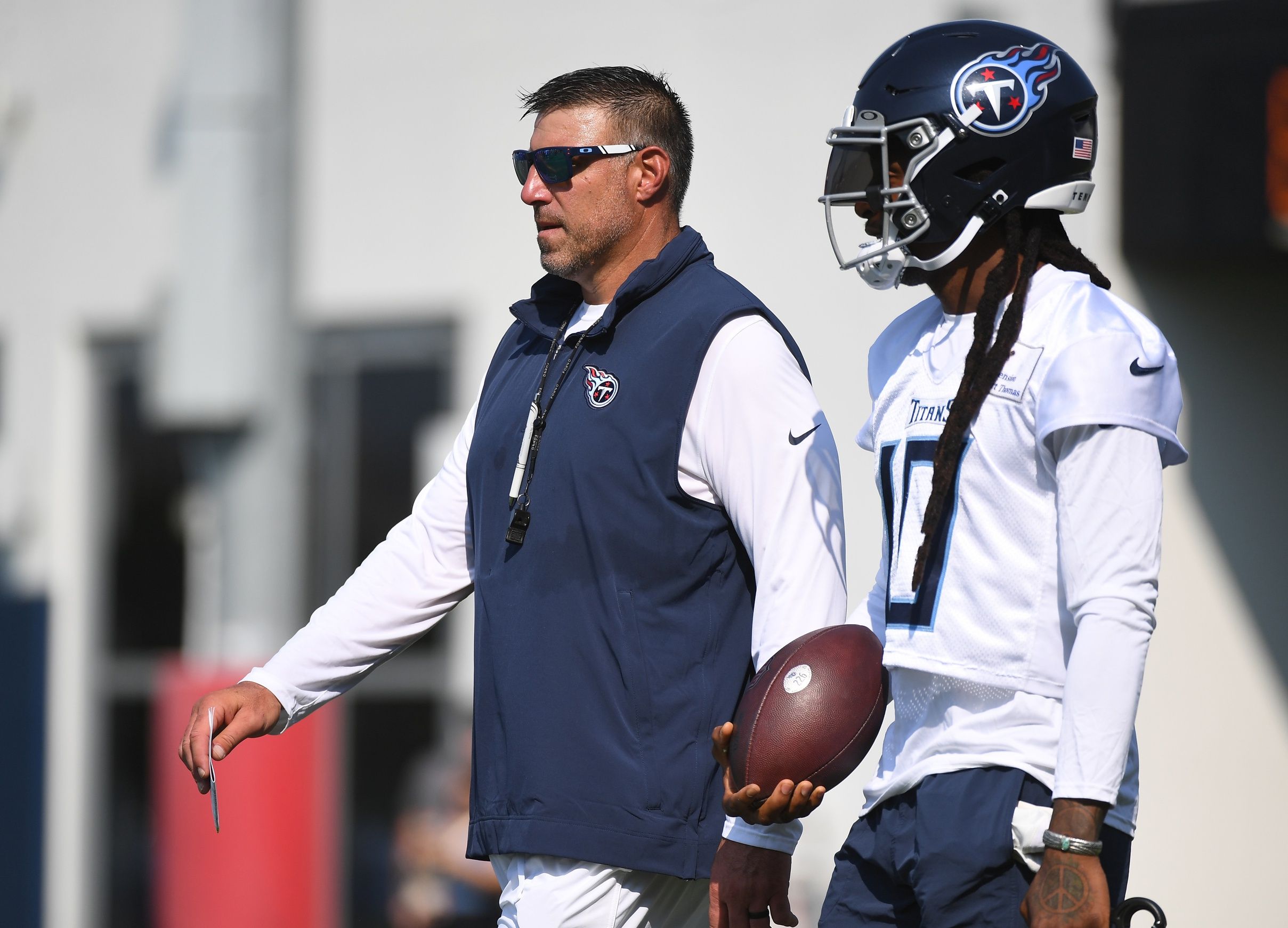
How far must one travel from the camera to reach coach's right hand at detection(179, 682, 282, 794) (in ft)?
10.1

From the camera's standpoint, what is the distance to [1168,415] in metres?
2.26

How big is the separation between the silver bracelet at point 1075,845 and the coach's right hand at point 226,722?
1687 millimetres

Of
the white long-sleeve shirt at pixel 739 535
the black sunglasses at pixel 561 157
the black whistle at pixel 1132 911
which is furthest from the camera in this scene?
the black sunglasses at pixel 561 157

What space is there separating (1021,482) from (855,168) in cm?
66

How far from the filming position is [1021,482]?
2.35 m

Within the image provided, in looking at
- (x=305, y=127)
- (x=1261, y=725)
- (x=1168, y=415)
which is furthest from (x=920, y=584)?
(x=305, y=127)

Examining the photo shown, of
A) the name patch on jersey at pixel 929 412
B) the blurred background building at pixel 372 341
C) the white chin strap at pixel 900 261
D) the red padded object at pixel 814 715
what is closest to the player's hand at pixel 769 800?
the red padded object at pixel 814 715

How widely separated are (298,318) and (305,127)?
217cm

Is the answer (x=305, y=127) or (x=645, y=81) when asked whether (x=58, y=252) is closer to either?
(x=305, y=127)

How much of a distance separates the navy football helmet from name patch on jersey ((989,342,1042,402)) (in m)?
0.24

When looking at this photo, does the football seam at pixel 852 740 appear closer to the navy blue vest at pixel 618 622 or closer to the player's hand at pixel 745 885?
the player's hand at pixel 745 885

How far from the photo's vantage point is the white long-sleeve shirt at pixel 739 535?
9.15 feet

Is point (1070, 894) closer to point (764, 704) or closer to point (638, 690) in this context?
point (764, 704)

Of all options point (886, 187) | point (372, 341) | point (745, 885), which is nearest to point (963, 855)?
point (745, 885)
